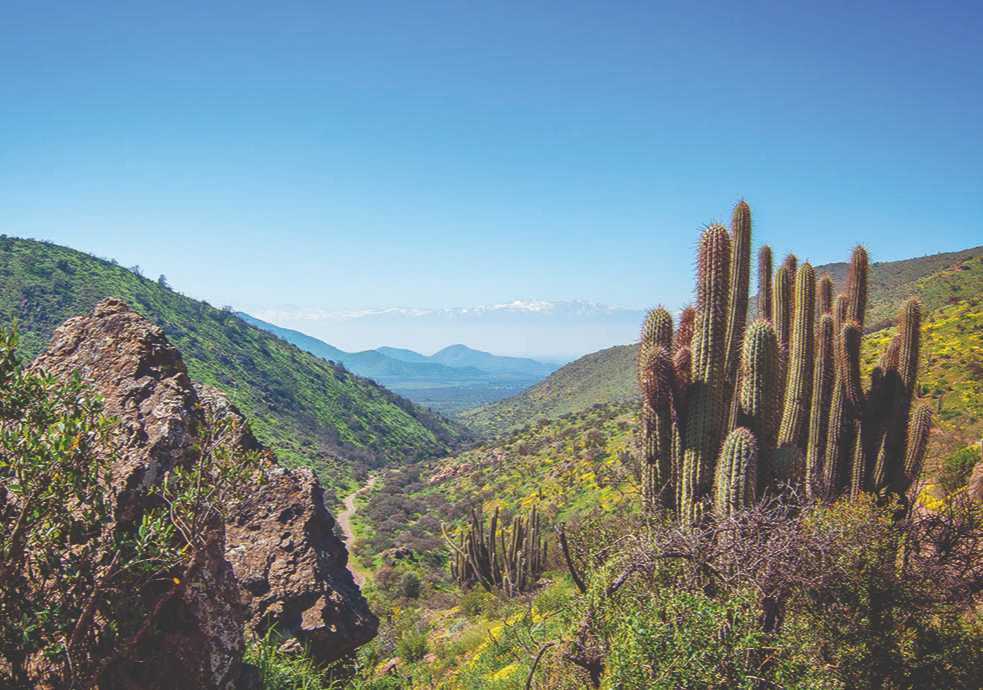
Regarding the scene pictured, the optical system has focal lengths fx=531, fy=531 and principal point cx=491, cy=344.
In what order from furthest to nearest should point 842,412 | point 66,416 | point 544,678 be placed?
point 842,412, point 544,678, point 66,416

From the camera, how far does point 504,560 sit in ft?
53.5

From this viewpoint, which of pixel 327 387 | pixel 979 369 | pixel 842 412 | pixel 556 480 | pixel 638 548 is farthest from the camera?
pixel 327 387

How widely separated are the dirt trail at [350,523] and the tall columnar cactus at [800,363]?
17.0 meters

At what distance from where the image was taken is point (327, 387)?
75.2m

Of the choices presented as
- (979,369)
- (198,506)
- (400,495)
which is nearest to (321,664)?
(198,506)

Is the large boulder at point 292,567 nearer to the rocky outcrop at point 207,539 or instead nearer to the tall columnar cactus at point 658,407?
the rocky outcrop at point 207,539

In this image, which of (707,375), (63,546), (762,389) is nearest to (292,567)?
(63,546)

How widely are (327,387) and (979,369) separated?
69.1 m

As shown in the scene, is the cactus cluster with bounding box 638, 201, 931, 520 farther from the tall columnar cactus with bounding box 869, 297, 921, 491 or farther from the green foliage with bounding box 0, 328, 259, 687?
the green foliage with bounding box 0, 328, 259, 687

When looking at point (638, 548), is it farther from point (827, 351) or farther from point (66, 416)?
point (827, 351)

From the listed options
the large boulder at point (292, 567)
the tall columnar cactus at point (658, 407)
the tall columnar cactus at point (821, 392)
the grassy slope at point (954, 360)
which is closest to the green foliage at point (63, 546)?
the large boulder at point (292, 567)

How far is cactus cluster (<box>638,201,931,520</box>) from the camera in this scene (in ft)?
24.8

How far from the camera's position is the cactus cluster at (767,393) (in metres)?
7.57

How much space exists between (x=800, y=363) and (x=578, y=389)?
72723 mm
